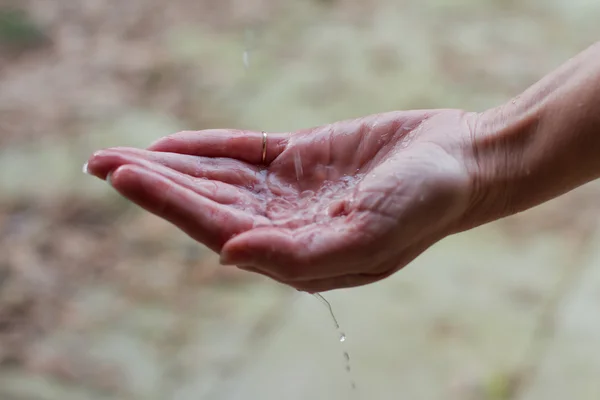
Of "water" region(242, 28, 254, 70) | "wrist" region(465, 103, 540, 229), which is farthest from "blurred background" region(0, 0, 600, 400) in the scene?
"wrist" region(465, 103, 540, 229)

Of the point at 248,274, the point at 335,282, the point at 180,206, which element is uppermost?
the point at 180,206

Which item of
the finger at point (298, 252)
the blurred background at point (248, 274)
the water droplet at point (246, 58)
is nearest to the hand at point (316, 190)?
the finger at point (298, 252)

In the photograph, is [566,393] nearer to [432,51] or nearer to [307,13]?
[432,51]

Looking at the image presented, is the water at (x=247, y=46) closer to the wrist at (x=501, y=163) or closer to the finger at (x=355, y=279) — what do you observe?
the wrist at (x=501, y=163)

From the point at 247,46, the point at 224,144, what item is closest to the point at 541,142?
the point at 224,144

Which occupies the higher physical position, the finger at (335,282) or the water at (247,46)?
the water at (247,46)

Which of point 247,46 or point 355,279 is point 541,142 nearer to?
point 355,279
